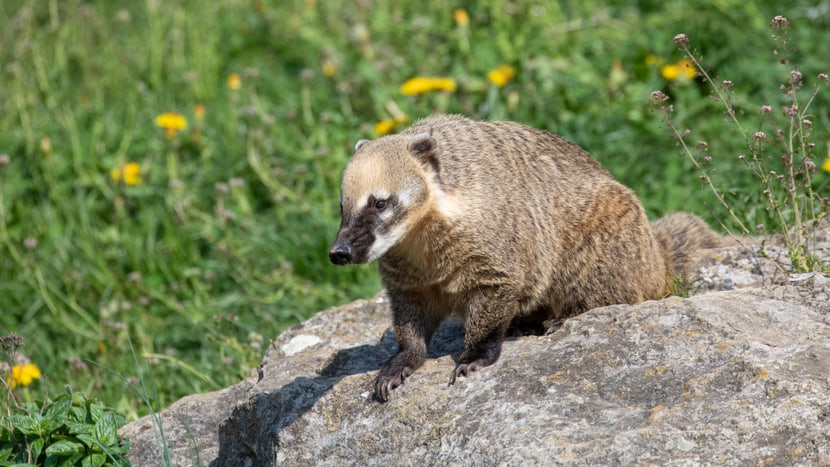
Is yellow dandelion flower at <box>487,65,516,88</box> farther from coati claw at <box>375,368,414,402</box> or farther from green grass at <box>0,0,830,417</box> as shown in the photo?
coati claw at <box>375,368,414,402</box>

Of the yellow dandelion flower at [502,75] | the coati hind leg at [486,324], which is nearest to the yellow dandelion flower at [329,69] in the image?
the yellow dandelion flower at [502,75]

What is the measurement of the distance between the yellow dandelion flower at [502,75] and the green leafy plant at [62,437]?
450 cm

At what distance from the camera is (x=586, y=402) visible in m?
3.65

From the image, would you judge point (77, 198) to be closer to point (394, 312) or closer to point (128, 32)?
point (128, 32)

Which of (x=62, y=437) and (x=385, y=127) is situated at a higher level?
(x=385, y=127)

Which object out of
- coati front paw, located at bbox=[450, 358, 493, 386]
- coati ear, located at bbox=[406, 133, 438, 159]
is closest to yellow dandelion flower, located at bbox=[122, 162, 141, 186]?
coati ear, located at bbox=[406, 133, 438, 159]

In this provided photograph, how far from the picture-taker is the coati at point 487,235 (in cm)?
426

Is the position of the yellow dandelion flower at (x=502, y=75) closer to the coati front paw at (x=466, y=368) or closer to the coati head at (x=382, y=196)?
the coati head at (x=382, y=196)

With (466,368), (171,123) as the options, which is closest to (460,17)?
(171,123)

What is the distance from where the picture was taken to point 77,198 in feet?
25.9

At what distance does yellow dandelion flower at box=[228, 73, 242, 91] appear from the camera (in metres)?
8.48

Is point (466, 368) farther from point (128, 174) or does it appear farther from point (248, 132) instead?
point (128, 174)

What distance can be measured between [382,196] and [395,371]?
785 millimetres

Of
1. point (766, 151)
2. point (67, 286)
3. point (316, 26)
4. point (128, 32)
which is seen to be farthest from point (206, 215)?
point (766, 151)
